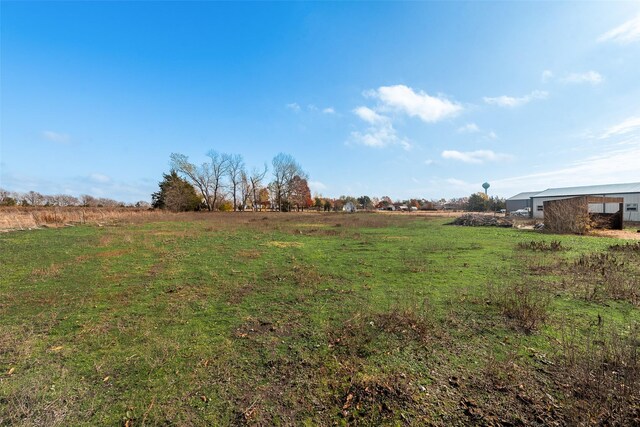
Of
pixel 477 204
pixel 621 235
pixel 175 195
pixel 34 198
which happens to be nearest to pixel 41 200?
pixel 34 198

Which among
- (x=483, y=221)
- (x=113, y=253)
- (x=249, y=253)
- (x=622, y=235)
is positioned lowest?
(x=622, y=235)

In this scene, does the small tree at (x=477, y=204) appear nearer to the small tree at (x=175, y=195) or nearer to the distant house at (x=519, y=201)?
the distant house at (x=519, y=201)

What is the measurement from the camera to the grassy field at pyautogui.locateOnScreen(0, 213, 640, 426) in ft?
9.05

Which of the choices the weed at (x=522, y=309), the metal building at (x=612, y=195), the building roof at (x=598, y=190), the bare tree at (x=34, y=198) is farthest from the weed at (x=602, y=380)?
the bare tree at (x=34, y=198)

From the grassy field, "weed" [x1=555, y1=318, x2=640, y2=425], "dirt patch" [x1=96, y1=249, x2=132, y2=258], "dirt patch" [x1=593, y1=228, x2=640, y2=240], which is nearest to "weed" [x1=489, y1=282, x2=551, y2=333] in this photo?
the grassy field

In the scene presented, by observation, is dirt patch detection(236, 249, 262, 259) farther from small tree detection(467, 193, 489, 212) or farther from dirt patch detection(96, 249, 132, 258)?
small tree detection(467, 193, 489, 212)

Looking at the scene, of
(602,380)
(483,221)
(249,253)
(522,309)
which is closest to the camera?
(602,380)

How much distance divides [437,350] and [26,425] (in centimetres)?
461

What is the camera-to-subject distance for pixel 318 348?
3.98 metres

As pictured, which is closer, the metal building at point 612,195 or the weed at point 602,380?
the weed at point 602,380

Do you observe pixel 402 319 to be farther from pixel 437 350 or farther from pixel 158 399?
pixel 158 399

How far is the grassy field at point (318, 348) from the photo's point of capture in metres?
2.76

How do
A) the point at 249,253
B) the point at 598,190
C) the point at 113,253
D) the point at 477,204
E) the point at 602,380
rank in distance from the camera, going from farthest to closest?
the point at 477,204, the point at 598,190, the point at 249,253, the point at 113,253, the point at 602,380

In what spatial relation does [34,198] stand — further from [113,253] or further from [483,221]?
[483,221]
